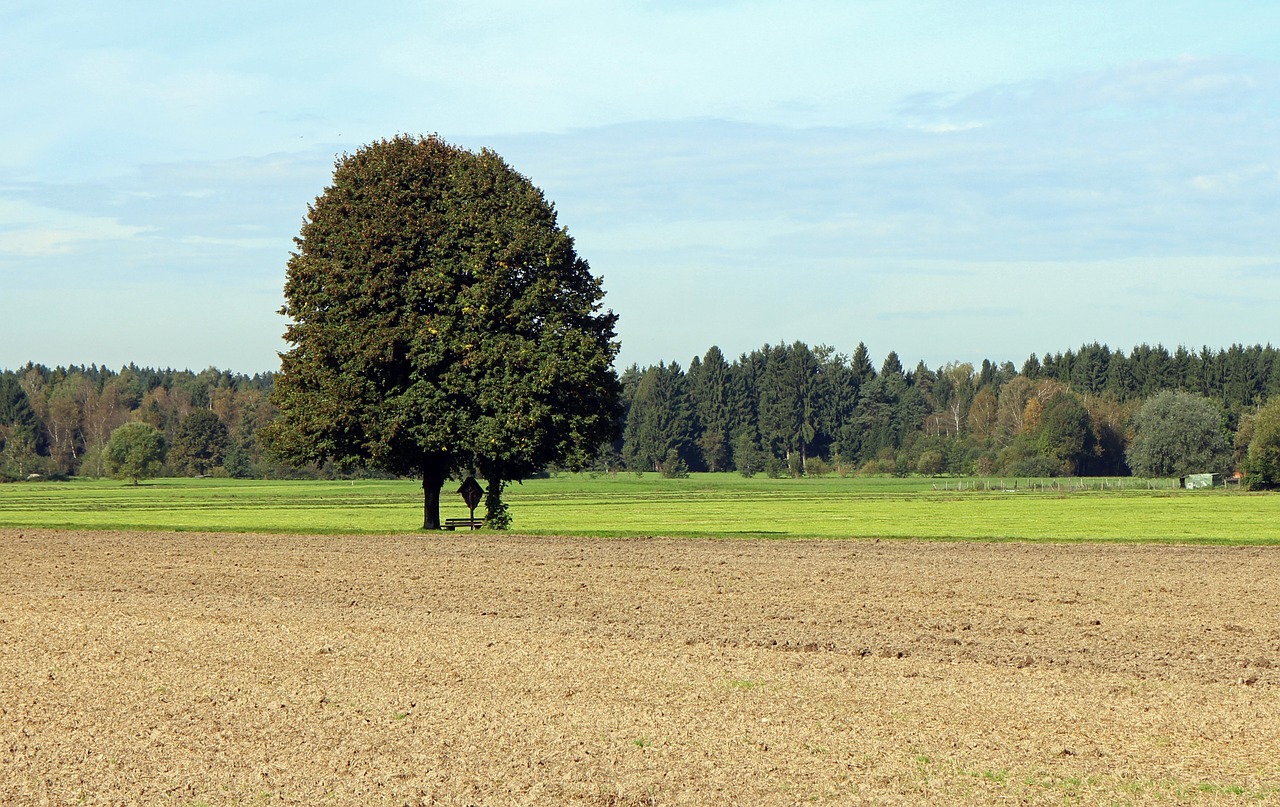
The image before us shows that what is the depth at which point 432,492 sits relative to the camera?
49.1 meters

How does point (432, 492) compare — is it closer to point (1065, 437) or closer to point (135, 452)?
point (135, 452)

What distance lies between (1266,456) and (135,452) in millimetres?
128040

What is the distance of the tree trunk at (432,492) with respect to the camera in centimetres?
4800

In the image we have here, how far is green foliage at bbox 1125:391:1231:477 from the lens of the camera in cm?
15138

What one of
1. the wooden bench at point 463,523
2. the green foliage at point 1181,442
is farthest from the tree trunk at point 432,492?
the green foliage at point 1181,442

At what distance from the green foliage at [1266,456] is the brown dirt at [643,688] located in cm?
10574

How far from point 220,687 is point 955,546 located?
90.3ft

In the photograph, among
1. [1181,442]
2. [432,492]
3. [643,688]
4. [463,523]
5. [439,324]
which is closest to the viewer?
[643,688]

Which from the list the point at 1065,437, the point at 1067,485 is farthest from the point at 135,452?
the point at 1065,437

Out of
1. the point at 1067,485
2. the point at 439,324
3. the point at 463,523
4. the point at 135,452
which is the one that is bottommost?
the point at 1067,485

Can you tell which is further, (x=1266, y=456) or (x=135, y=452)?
(x=135, y=452)

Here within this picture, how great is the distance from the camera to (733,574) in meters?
31.0

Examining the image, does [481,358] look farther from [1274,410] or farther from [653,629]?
[1274,410]

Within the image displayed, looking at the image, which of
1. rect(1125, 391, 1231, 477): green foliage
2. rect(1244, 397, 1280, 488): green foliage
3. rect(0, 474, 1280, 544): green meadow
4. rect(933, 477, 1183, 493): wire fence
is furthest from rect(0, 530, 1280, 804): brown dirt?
rect(1125, 391, 1231, 477): green foliage
